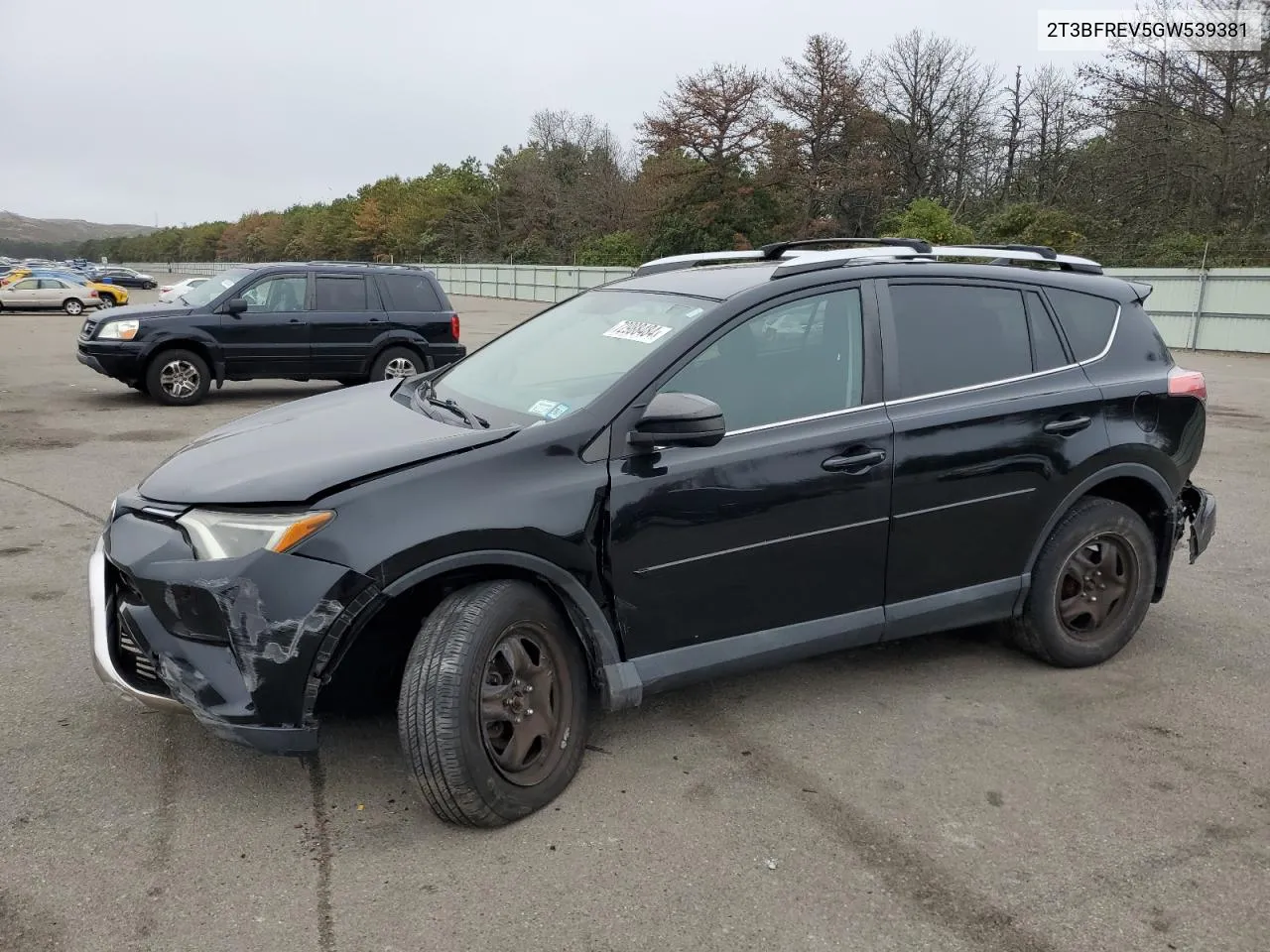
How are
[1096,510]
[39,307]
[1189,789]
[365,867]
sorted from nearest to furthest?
1. [365,867]
2. [1189,789]
3. [1096,510]
4. [39,307]

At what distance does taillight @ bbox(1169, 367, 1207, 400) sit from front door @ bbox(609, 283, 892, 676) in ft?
5.08

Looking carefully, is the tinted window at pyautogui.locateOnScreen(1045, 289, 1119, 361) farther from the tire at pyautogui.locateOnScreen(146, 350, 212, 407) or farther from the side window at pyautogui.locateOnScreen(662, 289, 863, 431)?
the tire at pyautogui.locateOnScreen(146, 350, 212, 407)

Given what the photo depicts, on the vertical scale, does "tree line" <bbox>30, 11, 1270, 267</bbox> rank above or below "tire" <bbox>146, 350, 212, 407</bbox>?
above

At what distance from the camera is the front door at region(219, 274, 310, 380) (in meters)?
12.0

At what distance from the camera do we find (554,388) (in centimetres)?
368

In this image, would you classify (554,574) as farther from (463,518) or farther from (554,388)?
(554,388)

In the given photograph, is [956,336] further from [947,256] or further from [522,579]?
[522,579]

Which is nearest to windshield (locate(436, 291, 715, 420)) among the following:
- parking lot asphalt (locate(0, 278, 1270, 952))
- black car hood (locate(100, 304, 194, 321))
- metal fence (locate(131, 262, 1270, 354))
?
parking lot asphalt (locate(0, 278, 1270, 952))

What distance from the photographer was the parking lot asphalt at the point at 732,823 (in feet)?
8.57

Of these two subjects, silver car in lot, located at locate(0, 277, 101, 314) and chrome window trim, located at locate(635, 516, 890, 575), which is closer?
chrome window trim, located at locate(635, 516, 890, 575)

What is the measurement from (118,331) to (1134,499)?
36.4ft

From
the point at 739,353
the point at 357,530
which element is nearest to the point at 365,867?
the point at 357,530

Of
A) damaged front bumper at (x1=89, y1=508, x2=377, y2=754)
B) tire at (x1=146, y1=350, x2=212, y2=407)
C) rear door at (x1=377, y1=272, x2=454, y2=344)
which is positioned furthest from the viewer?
rear door at (x1=377, y1=272, x2=454, y2=344)

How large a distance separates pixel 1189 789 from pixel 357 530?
2.82 metres
